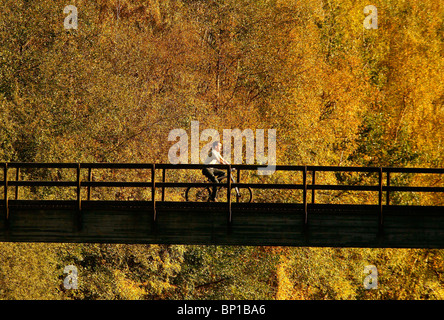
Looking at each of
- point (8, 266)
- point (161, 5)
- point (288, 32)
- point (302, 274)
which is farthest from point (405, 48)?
point (8, 266)

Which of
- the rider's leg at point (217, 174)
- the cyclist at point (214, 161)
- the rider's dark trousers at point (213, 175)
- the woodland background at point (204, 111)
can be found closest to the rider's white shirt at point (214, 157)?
the cyclist at point (214, 161)

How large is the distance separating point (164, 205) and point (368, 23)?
107 feet

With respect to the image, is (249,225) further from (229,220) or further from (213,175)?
(213,175)

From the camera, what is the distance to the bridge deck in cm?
1703

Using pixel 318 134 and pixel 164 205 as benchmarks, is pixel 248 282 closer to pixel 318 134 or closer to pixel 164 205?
pixel 318 134

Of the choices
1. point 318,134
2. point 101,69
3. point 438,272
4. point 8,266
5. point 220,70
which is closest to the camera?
point 8,266

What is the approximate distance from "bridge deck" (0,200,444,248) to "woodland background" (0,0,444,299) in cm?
1428

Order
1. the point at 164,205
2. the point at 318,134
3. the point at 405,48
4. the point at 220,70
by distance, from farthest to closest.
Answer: the point at 405,48 < the point at 220,70 < the point at 318,134 < the point at 164,205

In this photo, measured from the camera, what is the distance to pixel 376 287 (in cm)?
3881

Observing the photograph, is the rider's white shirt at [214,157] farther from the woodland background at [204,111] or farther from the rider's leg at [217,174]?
the woodland background at [204,111]

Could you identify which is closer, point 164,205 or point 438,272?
point 164,205

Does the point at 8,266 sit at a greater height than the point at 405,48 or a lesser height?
lesser

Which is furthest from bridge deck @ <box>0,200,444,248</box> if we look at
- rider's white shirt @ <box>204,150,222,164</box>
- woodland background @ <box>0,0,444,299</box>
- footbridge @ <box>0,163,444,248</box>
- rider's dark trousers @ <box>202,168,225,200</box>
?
woodland background @ <box>0,0,444,299</box>

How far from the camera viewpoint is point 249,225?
17.2 meters
